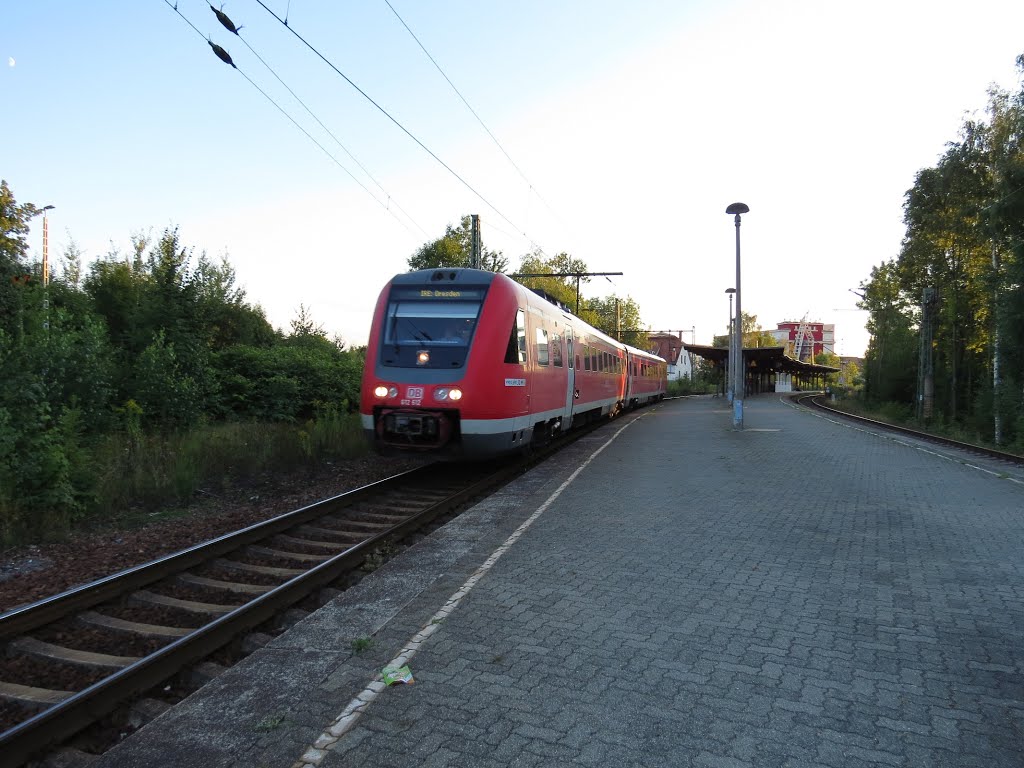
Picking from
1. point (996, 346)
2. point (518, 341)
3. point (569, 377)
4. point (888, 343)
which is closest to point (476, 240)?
point (569, 377)

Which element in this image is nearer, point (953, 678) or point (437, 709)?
point (437, 709)

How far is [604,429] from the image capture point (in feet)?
65.5

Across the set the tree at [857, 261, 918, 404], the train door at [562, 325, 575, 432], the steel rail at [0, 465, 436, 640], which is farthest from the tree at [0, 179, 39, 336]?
the tree at [857, 261, 918, 404]

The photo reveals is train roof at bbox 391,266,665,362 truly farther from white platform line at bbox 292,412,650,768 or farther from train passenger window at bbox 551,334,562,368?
white platform line at bbox 292,412,650,768

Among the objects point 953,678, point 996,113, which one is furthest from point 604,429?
point 996,113

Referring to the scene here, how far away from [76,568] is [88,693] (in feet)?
10.0

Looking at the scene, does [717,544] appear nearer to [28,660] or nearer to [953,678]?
[953,678]

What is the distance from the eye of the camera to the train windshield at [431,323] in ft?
30.6

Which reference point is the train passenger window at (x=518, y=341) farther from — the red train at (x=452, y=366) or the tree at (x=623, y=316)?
the tree at (x=623, y=316)

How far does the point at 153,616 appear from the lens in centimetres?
479

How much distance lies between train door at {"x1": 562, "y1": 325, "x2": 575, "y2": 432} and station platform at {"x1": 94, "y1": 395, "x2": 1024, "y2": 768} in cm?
619

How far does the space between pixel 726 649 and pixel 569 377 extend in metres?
9.94

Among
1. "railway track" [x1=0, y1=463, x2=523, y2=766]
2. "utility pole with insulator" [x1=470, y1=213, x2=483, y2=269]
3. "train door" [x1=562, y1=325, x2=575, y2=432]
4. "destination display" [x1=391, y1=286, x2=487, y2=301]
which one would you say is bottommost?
"railway track" [x1=0, y1=463, x2=523, y2=766]

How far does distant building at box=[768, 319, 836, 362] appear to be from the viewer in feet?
426
